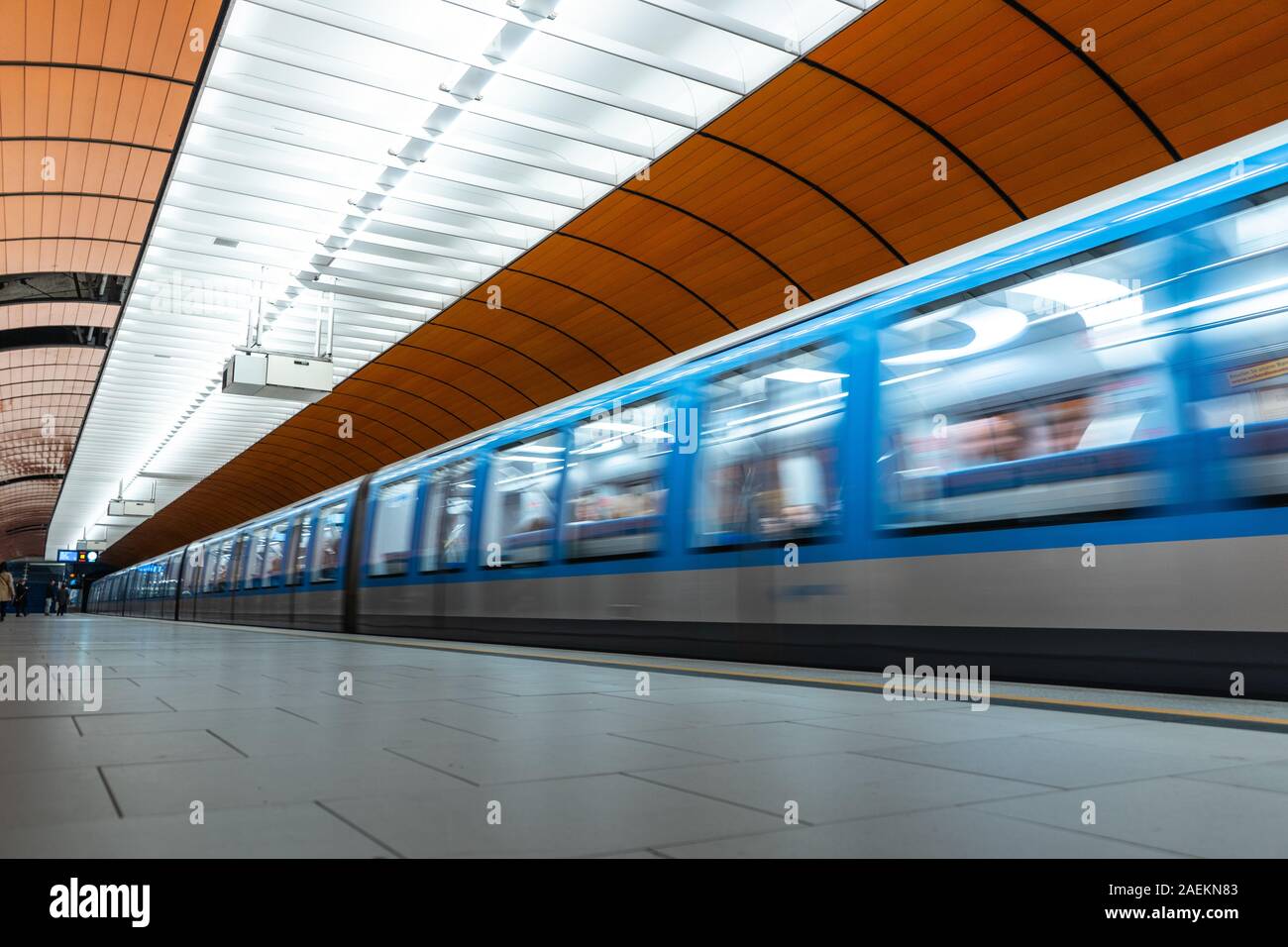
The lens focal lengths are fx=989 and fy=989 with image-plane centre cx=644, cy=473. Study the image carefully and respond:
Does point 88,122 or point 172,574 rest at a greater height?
point 88,122

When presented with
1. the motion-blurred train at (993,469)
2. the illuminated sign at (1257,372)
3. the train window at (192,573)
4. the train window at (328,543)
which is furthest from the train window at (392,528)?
the train window at (192,573)

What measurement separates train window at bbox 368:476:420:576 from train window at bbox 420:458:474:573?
0.79m

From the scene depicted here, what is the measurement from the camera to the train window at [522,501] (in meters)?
13.2

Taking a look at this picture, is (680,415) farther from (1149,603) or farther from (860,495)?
(1149,603)

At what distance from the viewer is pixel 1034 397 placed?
281 inches

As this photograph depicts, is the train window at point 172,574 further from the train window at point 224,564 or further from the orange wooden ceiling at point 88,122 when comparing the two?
the orange wooden ceiling at point 88,122

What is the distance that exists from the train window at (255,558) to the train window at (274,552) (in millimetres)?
457

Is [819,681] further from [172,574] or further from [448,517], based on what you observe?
[172,574]

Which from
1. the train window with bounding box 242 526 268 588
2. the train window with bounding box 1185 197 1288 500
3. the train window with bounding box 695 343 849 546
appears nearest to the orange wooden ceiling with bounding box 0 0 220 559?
the train window with bounding box 242 526 268 588

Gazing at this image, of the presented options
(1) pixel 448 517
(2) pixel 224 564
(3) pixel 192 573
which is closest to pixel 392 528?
(1) pixel 448 517

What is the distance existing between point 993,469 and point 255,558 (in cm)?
2454

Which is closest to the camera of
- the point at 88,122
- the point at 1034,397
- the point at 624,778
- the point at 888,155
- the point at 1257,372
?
the point at 624,778

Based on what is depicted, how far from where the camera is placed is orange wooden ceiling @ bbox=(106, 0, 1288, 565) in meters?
10.9

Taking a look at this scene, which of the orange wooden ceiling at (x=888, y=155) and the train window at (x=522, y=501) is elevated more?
the orange wooden ceiling at (x=888, y=155)
